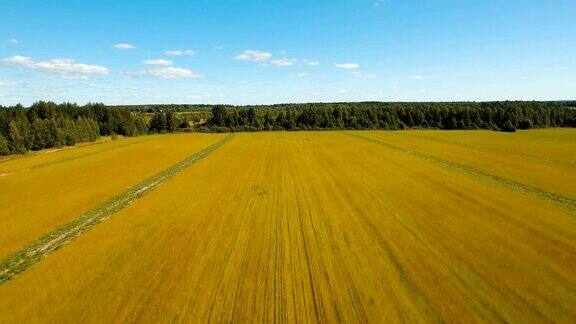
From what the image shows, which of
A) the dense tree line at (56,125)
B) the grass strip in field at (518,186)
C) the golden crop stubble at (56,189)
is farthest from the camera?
the dense tree line at (56,125)

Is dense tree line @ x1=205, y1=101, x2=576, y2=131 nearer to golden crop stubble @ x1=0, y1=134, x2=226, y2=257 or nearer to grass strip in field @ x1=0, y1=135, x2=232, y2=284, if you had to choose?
golden crop stubble @ x1=0, y1=134, x2=226, y2=257

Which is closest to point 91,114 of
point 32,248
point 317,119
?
point 317,119

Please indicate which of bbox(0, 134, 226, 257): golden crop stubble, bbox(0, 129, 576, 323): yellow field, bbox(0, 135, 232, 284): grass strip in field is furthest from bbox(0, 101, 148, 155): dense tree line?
bbox(0, 129, 576, 323): yellow field

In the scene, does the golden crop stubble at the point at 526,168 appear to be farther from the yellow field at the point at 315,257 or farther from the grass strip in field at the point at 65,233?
the grass strip in field at the point at 65,233

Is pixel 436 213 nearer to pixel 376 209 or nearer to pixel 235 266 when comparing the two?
pixel 376 209

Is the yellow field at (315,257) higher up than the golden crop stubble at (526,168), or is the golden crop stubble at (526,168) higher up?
the yellow field at (315,257)

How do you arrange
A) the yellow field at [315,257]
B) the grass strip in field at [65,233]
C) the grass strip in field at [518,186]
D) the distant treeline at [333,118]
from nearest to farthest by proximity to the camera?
the yellow field at [315,257]
the grass strip in field at [65,233]
the grass strip in field at [518,186]
the distant treeline at [333,118]

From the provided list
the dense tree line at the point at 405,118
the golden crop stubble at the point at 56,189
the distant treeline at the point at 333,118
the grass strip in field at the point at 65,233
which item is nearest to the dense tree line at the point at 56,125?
the distant treeline at the point at 333,118
